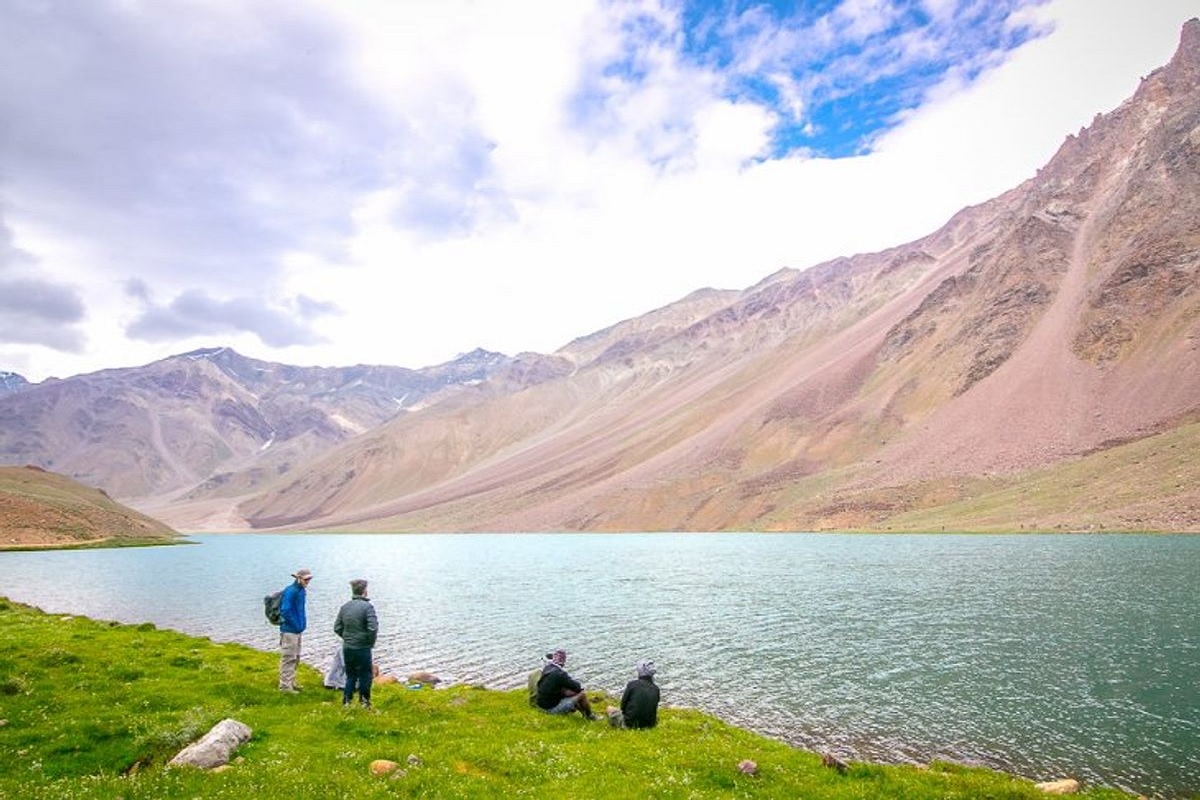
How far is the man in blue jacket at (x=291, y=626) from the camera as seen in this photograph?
23688 millimetres

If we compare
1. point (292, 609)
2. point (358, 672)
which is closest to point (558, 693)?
point (358, 672)

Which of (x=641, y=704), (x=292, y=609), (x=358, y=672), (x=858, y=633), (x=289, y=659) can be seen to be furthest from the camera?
(x=858, y=633)

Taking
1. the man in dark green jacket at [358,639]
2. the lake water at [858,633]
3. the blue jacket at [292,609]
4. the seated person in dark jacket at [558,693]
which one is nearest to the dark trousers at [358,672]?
the man in dark green jacket at [358,639]

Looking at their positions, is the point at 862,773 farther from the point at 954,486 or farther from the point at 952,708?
the point at 954,486

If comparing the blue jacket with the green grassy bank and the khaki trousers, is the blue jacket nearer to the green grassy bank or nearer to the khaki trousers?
the khaki trousers

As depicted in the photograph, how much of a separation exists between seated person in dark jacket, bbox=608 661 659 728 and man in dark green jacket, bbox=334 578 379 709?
27.2 feet

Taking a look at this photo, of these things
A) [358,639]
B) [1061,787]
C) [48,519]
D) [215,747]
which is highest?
[48,519]

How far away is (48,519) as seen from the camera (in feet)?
536

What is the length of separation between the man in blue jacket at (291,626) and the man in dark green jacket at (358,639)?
188 centimetres

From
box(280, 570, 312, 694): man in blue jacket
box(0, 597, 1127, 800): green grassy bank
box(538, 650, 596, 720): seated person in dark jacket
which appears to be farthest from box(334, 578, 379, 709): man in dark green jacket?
box(538, 650, 596, 720): seated person in dark jacket

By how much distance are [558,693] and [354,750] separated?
838 cm

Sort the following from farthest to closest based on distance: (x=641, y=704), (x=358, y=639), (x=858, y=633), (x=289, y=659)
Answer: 1. (x=858, y=633)
2. (x=289, y=659)
3. (x=641, y=704)
4. (x=358, y=639)

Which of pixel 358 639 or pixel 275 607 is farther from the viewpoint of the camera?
pixel 275 607

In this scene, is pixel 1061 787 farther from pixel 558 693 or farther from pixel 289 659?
pixel 289 659
